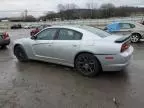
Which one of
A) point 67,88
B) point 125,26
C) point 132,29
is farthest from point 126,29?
point 67,88

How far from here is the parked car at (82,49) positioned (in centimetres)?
527

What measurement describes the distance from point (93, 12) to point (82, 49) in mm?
63217

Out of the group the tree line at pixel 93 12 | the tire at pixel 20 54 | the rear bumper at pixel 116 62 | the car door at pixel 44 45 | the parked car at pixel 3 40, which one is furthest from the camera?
the tree line at pixel 93 12

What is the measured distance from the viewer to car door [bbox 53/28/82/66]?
5820mm

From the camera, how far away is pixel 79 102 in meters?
4.06

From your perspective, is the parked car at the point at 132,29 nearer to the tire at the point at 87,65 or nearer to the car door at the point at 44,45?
the car door at the point at 44,45

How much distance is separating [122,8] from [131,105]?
68.4 metres

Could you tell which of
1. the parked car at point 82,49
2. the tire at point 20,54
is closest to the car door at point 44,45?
the parked car at point 82,49

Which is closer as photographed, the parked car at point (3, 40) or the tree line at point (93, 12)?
the parked car at point (3, 40)

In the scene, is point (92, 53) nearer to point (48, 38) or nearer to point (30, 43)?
point (48, 38)

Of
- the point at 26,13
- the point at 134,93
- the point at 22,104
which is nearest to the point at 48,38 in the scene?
the point at 22,104

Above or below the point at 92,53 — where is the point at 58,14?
above

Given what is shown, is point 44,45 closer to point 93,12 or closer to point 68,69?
point 68,69

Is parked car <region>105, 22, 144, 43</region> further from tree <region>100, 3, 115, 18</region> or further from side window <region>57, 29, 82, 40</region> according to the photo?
tree <region>100, 3, 115, 18</region>
